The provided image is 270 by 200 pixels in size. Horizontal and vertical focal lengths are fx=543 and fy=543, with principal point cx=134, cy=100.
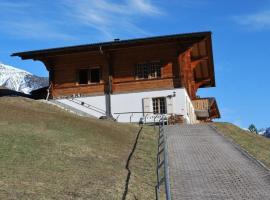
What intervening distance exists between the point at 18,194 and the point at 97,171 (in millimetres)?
4111

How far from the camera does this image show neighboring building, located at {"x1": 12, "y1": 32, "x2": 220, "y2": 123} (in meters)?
38.3

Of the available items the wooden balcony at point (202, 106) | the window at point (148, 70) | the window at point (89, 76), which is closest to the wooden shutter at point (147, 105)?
the window at point (148, 70)

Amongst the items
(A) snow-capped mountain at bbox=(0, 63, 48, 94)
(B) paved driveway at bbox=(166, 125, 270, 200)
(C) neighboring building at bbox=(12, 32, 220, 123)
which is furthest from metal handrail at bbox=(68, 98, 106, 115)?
(A) snow-capped mountain at bbox=(0, 63, 48, 94)

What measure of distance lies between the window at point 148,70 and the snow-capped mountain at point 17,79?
103464 mm

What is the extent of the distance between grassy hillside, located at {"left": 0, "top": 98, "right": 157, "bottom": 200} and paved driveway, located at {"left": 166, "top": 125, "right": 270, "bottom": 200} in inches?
37.6

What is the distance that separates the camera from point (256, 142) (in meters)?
27.8

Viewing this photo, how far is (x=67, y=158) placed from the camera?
1877 cm

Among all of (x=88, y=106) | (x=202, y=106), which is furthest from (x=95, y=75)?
(x=202, y=106)

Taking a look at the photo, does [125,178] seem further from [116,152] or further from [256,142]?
[256,142]

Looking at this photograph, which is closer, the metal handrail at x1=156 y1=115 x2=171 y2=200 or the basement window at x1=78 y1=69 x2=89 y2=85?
the metal handrail at x1=156 y1=115 x2=171 y2=200

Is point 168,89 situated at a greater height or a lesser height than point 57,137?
greater

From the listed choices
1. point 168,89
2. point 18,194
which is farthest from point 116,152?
point 168,89

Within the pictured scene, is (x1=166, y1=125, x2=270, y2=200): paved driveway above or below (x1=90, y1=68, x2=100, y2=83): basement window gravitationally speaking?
below

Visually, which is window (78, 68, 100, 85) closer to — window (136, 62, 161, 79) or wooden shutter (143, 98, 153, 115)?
window (136, 62, 161, 79)
